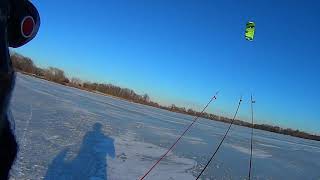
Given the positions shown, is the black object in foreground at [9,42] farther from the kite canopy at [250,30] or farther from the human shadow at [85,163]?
the kite canopy at [250,30]

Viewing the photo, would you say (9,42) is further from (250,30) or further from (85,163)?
(250,30)

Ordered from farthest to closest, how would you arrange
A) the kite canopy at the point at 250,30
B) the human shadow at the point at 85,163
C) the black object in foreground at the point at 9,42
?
the kite canopy at the point at 250,30 → the human shadow at the point at 85,163 → the black object in foreground at the point at 9,42

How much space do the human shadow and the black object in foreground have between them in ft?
10.3

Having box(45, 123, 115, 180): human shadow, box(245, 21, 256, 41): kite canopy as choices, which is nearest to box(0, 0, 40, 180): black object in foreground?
box(45, 123, 115, 180): human shadow

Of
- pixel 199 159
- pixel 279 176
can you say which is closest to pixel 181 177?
pixel 199 159

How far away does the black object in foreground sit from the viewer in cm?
88

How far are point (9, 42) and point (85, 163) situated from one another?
4274mm

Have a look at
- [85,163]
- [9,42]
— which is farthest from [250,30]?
[9,42]

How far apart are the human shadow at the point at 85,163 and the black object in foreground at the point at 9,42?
3.13m

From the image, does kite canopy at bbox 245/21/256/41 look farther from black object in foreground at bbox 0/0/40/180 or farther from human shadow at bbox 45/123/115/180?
black object in foreground at bbox 0/0/40/180

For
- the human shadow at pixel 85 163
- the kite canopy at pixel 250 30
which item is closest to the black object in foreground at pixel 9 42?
the human shadow at pixel 85 163

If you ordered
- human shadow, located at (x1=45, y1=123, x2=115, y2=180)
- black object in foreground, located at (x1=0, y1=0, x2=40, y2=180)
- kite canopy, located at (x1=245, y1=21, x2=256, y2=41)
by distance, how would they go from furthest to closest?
kite canopy, located at (x1=245, y1=21, x2=256, y2=41), human shadow, located at (x1=45, y1=123, x2=115, y2=180), black object in foreground, located at (x1=0, y1=0, x2=40, y2=180)

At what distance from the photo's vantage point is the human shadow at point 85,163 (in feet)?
14.3

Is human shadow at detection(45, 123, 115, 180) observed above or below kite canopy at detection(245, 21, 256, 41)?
below
